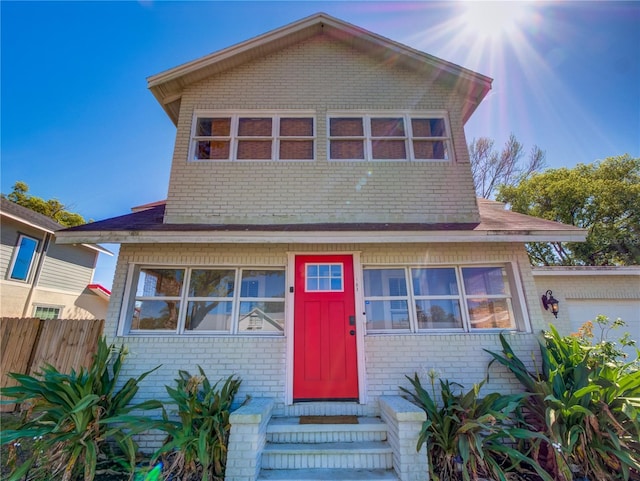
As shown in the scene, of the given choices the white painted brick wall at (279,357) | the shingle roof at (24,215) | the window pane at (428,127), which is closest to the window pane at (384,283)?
the white painted brick wall at (279,357)

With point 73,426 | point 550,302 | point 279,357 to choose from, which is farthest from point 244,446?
point 550,302

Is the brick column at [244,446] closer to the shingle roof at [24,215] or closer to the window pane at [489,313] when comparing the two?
the window pane at [489,313]

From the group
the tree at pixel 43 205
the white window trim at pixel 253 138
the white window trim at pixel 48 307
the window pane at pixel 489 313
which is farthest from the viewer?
the tree at pixel 43 205

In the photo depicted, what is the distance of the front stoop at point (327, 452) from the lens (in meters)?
3.12

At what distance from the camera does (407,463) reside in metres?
3.01

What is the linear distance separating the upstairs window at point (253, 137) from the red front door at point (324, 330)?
2.30m

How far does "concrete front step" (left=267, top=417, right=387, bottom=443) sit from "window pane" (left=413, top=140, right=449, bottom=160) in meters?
4.86

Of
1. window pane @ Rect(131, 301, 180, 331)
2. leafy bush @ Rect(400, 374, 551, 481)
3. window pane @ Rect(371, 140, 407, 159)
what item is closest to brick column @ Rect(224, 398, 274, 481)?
leafy bush @ Rect(400, 374, 551, 481)

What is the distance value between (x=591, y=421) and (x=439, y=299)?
2.21 meters

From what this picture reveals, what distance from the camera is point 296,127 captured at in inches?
224

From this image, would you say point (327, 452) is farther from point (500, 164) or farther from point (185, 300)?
point (500, 164)

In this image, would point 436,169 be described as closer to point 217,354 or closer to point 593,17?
point 217,354

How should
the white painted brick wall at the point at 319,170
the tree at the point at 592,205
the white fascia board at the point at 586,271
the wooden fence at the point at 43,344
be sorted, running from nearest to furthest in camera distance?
the white painted brick wall at the point at 319,170
the wooden fence at the point at 43,344
the white fascia board at the point at 586,271
the tree at the point at 592,205

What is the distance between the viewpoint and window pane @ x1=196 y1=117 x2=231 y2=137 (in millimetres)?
5652
